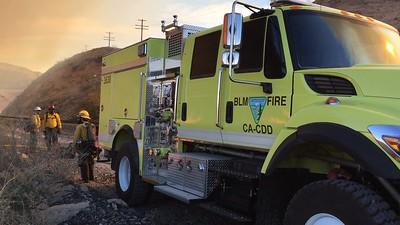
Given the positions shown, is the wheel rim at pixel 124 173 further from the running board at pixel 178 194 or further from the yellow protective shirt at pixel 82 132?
the yellow protective shirt at pixel 82 132

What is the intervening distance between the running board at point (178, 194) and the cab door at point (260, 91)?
30.9 inches

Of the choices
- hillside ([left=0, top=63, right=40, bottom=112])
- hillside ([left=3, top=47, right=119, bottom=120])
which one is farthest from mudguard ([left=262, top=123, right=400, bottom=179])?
hillside ([left=0, top=63, right=40, bottom=112])

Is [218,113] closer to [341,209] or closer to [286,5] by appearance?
[286,5]

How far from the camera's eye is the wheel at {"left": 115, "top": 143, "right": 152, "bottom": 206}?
802 cm

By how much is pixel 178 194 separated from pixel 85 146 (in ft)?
15.2

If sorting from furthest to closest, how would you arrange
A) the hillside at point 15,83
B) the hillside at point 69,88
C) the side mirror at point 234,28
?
1. the hillside at point 15,83
2. the hillside at point 69,88
3. the side mirror at point 234,28

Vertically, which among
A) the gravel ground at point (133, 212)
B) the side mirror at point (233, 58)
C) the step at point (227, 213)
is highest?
the side mirror at point (233, 58)

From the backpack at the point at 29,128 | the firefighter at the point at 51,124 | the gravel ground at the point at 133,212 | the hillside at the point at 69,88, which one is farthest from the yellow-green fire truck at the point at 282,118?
the hillside at the point at 69,88

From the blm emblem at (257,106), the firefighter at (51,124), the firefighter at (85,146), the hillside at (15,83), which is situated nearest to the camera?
the blm emblem at (257,106)

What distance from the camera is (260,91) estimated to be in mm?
5137

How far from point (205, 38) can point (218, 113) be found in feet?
3.66

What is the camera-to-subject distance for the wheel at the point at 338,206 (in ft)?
11.7

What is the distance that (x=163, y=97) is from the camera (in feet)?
25.2

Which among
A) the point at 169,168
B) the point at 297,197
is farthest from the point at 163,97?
the point at 297,197
